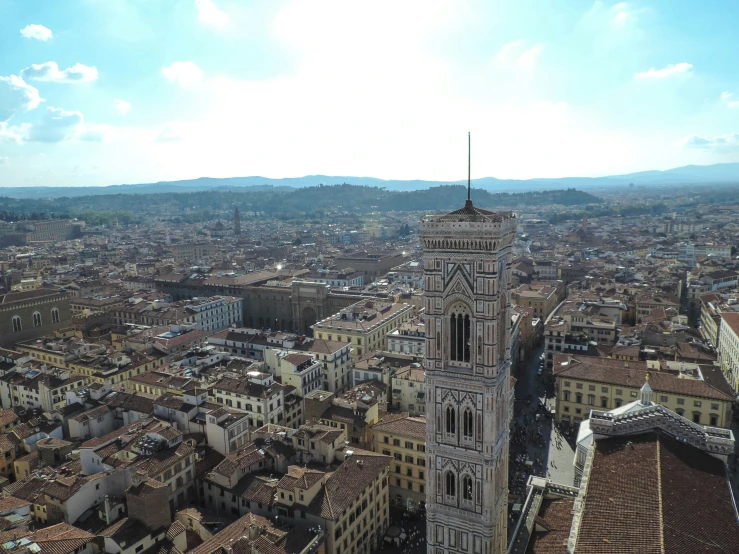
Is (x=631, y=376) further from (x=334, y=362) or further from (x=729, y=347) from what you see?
(x=334, y=362)

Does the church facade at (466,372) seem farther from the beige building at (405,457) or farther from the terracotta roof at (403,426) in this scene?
the terracotta roof at (403,426)

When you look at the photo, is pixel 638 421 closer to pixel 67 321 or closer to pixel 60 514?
pixel 60 514

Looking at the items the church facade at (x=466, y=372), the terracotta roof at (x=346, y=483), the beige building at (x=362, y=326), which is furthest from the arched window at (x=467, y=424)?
the beige building at (x=362, y=326)

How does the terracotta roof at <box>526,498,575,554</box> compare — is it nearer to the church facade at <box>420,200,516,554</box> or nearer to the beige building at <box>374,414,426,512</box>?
the church facade at <box>420,200,516,554</box>

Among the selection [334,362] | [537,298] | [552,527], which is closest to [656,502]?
[552,527]

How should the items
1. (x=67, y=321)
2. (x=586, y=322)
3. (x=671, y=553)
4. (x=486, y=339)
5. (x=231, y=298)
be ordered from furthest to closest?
1. (x=231, y=298)
2. (x=67, y=321)
3. (x=586, y=322)
4. (x=486, y=339)
5. (x=671, y=553)

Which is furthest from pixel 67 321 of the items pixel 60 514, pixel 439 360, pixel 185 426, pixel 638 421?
pixel 638 421
